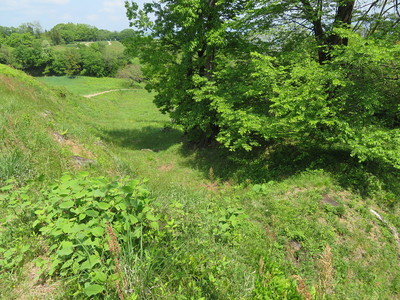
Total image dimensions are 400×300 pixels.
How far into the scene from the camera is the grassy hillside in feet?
9.48

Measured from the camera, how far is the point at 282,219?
23.3 ft

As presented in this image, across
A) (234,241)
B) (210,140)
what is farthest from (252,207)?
(210,140)

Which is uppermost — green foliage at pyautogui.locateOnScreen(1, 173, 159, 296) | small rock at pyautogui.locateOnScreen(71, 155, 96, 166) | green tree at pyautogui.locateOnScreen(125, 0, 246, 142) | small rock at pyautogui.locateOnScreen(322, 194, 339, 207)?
green tree at pyautogui.locateOnScreen(125, 0, 246, 142)

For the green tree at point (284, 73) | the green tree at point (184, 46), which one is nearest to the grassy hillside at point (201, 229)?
the green tree at point (284, 73)

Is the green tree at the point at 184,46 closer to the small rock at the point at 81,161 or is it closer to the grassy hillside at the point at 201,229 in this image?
the grassy hillside at the point at 201,229

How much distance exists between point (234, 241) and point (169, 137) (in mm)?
17002

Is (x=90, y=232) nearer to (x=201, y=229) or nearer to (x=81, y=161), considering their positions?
(x=201, y=229)

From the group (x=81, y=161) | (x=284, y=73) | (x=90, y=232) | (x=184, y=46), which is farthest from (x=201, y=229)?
(x=184, y=46)

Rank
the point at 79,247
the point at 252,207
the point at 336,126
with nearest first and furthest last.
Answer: the point at 79,247 → the point at 252,207 → the point at 336,126

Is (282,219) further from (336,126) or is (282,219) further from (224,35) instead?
(224,35)

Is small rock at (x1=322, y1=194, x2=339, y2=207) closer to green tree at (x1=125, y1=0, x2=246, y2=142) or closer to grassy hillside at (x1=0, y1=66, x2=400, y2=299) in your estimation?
grassy hillside at (x1=0, y1=66, x2=400, y2=299)

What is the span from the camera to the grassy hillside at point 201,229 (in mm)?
2889

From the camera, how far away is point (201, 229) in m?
4.50

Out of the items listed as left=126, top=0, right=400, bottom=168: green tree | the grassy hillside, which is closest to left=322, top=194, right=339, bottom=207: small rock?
the grassy hillside
